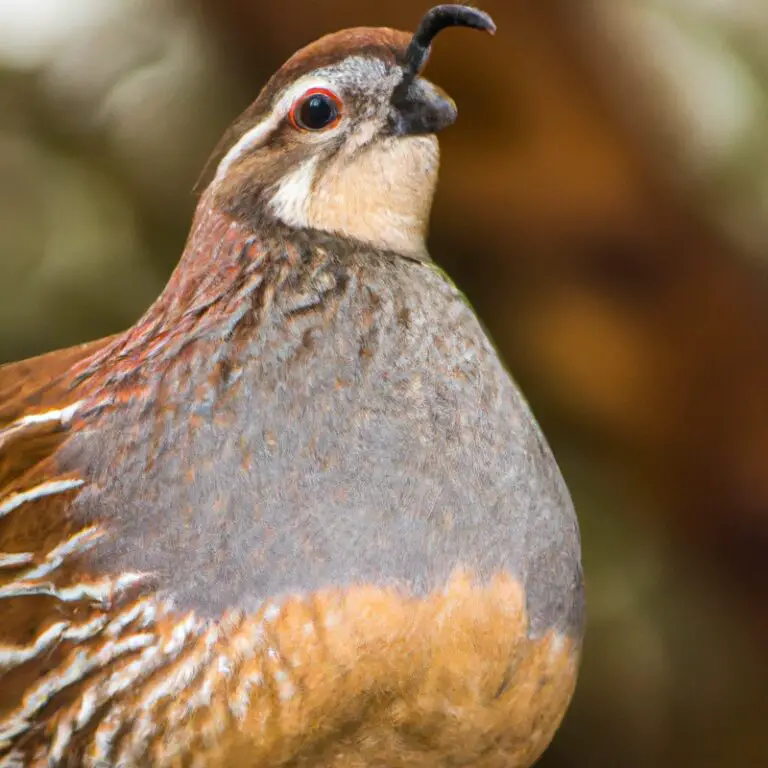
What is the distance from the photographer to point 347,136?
88 cm

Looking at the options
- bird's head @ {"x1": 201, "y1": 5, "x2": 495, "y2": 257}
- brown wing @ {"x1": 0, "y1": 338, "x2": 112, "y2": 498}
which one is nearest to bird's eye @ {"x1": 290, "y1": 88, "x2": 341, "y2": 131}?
bird's head @ {"x1": 201, "y1": 5, "x2": 495, "y2": 257}

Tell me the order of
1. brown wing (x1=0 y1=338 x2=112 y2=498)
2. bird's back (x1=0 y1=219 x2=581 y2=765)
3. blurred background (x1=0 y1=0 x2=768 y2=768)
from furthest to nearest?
blurred background (x1=0 y1=0 x2=768 y2=768), brown wing (x1=0 y1=338 x2=112 y2=498), bird's back (x1=0 y1=219 x2=581 y2=765)

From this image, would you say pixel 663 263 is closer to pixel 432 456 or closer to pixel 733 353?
pixel 733 353

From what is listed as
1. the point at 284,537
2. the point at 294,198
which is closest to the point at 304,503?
the point at 284,537

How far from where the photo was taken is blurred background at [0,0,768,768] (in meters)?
1.25

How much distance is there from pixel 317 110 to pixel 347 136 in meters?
0.03

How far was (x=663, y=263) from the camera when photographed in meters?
1.32

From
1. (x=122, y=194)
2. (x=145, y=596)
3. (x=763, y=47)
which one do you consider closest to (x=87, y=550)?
(x=145, y=596)

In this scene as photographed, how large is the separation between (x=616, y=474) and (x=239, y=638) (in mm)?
762

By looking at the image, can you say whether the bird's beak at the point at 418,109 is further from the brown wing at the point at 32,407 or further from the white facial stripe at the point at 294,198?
the brown wing at the point at 32,407

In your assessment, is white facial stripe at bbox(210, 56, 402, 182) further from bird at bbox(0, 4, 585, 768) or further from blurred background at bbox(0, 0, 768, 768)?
blurred background at bbox(0, 0, 768, 768)

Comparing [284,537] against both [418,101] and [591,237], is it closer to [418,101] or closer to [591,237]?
[418,101]

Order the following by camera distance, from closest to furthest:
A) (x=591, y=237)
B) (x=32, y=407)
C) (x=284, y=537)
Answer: (x=284, y=537) < (x=32, y=407) < (x=591, y=237)

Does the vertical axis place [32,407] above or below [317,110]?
below
